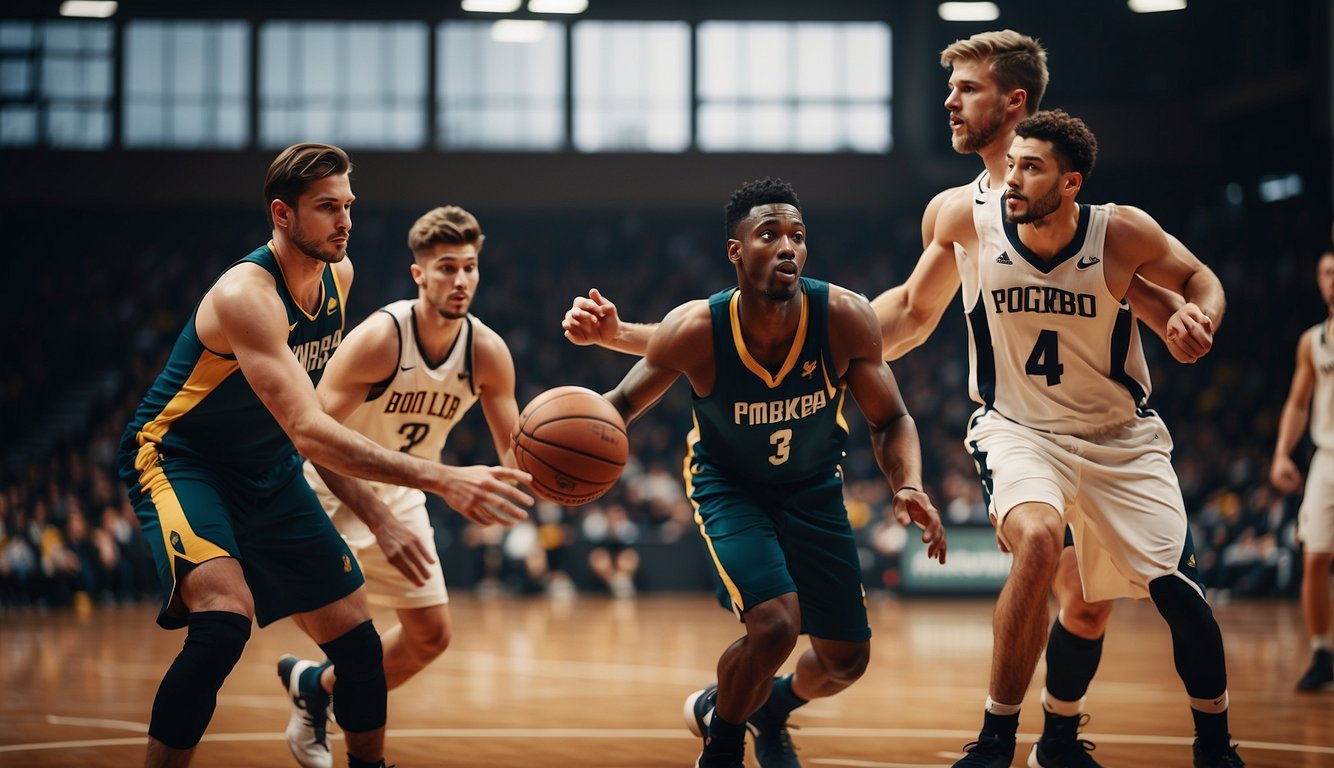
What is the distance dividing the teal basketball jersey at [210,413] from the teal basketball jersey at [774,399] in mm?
1433

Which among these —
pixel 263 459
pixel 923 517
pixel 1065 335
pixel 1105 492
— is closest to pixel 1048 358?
pixel 1065 335

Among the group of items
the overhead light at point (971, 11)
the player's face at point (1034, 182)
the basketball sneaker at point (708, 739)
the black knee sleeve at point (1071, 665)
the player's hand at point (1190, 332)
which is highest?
the overhead light at point (971, 11)

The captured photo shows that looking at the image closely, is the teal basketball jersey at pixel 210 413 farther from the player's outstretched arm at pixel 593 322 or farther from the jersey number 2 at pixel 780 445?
the jersey number 2 at pixel 780 445

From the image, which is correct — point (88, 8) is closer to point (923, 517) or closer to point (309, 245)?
point (309, 245)

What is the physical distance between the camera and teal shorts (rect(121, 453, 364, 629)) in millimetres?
4406

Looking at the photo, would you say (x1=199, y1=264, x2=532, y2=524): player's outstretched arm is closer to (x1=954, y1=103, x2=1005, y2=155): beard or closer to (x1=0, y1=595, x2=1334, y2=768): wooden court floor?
(x1=0, y1=595, x2=1334, y2=768): wooden court floor

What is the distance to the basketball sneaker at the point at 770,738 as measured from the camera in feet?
17.5

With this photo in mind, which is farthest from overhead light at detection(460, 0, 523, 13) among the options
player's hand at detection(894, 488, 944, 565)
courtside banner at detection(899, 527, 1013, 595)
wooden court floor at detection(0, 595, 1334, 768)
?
player's hand at detection(894, 488, 944, 565)

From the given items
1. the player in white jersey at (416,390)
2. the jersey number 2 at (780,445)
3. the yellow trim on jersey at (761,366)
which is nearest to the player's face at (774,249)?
the yellow trim on jersey at (761,366)

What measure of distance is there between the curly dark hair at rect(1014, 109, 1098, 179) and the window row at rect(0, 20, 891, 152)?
764 inches

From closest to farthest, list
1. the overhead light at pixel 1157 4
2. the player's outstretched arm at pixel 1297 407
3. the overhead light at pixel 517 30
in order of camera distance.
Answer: the player's outstretched arm at pixel 1297 407 → the overhead light at pixel 1157 4 → the overhead light at pixel 517 30

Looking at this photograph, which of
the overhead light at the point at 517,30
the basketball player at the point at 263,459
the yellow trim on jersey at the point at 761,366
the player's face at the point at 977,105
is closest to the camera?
the basketball player at the point at 263,459

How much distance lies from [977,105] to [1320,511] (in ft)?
12.6

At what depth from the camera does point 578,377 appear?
22625 millimetres
